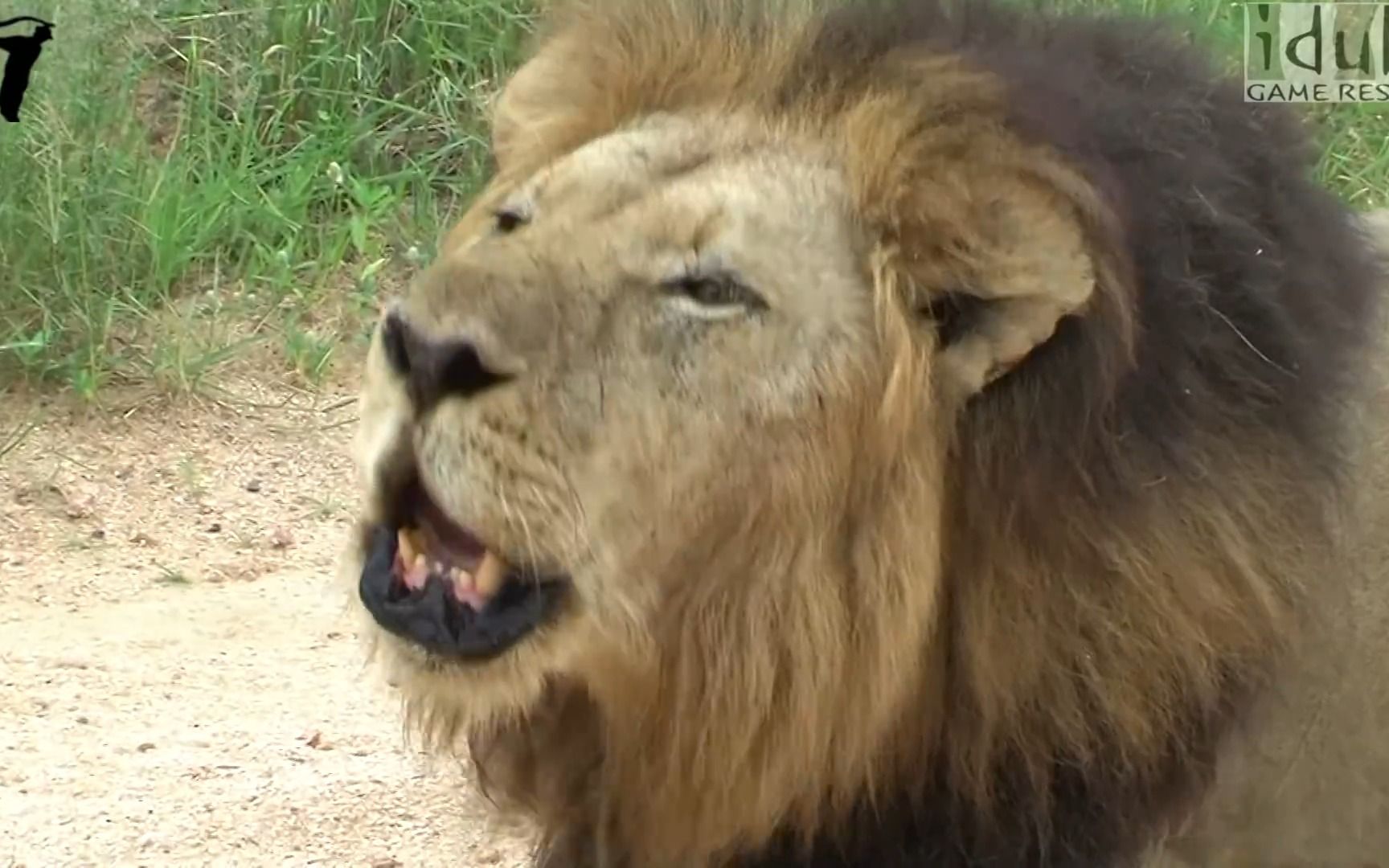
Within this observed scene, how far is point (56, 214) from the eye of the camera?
17.9 feet

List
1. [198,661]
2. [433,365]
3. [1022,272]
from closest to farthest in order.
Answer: [433,365], [1022,272], [198,661]

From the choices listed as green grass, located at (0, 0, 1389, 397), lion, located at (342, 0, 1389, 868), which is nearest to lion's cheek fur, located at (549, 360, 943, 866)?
lion, located at (342, 0, 1389, 868)

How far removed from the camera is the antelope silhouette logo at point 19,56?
221 inches

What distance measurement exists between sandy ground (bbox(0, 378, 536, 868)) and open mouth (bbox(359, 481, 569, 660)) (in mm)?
224

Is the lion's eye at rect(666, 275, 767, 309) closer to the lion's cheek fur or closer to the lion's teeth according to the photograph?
the lion's cheek fur

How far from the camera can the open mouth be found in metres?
2.09

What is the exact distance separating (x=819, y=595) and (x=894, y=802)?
276 mm

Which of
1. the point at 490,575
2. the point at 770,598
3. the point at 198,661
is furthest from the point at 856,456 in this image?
the point at 198,661

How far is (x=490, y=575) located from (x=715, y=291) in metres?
0.37

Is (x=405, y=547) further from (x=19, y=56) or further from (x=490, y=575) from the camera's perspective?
(x=19, y=56)

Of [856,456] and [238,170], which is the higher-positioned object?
[856,456]

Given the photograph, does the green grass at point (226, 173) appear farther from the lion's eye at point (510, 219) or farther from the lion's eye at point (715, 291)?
the lion's eye at point (715, 291)

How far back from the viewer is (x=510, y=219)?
2.26m

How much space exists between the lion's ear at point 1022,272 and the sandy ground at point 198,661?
0.78m
